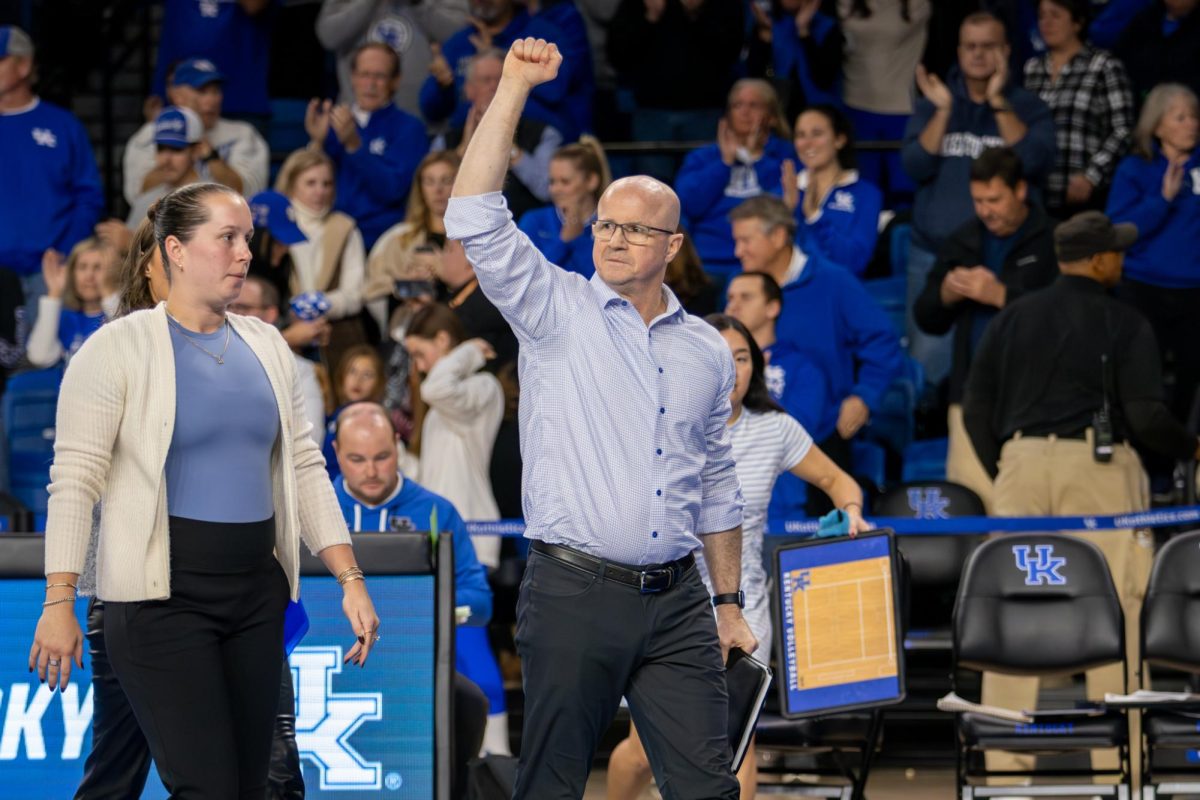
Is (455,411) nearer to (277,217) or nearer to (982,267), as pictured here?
(277,217)

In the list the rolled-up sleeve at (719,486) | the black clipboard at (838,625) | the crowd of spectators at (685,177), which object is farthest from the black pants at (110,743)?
the crowd of spectators at (685,177)

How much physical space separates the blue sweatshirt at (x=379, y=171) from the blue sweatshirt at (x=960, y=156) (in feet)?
9.72

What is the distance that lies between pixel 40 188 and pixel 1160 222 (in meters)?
6.33

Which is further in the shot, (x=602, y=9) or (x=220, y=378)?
(x=602, y=9)

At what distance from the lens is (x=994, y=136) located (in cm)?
979

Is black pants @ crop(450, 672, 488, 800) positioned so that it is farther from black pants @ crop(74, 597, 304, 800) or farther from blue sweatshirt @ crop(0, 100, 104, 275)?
blue sweatshirt @ crop(0, 100, 104, 275)

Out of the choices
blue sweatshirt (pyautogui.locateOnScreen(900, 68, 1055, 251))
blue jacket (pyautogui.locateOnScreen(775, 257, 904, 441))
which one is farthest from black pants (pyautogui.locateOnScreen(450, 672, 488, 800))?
blue sweatshirt (pyautogui.locateOnScreen(900, 68, 1055, 251))

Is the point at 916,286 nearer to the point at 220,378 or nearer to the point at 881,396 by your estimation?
the point at 881,396

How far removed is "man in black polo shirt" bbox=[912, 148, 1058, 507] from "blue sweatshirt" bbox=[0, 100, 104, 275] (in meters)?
4.96

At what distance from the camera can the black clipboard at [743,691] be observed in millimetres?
5129

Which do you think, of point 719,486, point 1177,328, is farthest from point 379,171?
point 719,486

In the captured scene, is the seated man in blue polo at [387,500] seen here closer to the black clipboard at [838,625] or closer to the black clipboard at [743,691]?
the black clipboard at [838,625]

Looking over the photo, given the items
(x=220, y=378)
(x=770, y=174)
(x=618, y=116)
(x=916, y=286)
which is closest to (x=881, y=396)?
(x=916, y=286)

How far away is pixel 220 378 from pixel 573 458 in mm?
925
